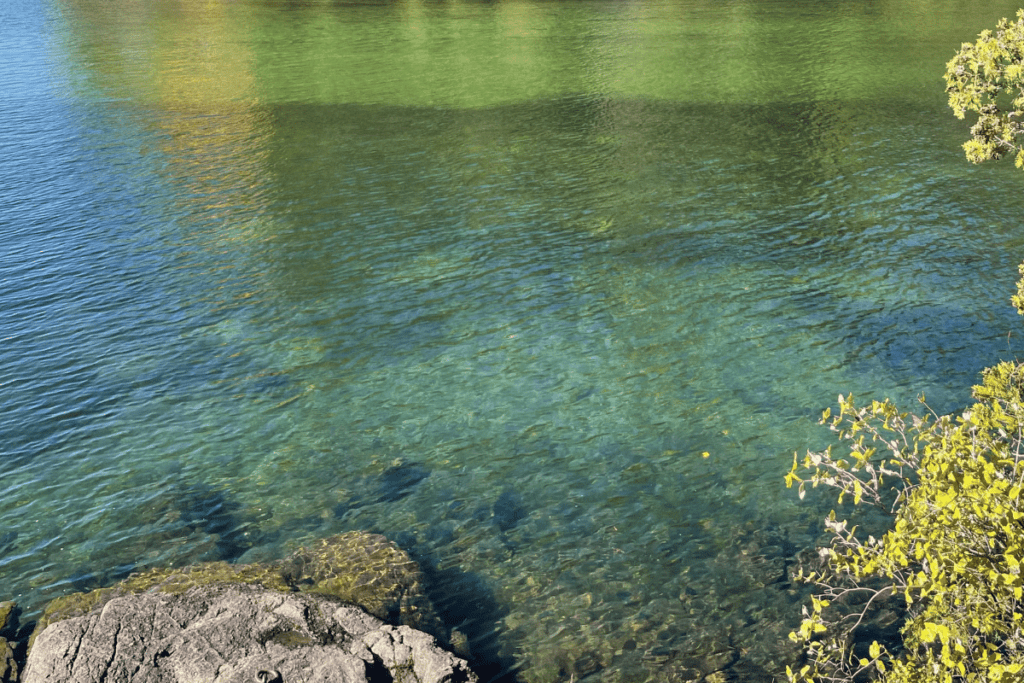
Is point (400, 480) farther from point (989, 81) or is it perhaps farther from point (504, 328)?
point (989, 81)

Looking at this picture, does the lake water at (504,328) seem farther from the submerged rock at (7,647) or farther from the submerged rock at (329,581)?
the submerged rock at (7,647)

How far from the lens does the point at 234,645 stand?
1295 cm

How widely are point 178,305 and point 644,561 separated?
17452 millimetres

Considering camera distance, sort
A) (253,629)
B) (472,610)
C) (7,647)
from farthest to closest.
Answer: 1. (472,610)
2. (7,647)
3. (253,629)

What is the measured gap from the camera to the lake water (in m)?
16.1

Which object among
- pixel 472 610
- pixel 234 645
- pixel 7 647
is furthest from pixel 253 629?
pixel 7 647

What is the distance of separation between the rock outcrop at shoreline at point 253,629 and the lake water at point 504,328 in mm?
833

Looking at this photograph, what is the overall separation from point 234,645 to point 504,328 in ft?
43.9

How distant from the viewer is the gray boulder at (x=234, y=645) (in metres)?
12.5

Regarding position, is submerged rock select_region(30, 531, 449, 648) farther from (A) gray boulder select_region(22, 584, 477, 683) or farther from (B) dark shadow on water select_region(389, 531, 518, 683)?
(A) gray boulder select_region(22, 584, 477, 683)

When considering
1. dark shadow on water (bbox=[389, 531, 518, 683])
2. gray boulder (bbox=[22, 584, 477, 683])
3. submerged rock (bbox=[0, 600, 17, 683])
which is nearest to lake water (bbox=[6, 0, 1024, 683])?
dark shadow on water (bbox=[389, 531, 518, 683])

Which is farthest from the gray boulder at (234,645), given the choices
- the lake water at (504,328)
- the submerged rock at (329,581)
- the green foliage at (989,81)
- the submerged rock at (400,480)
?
the green foliage at (989,81)

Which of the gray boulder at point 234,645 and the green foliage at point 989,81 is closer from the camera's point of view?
the gray boulder at point 234,645

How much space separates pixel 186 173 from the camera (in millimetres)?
38812
